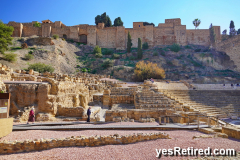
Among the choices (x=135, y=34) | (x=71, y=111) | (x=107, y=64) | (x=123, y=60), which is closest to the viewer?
(x=71, y=111)

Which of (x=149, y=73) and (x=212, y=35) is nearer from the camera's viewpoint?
(x=149, y=73)

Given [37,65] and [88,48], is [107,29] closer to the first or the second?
[88,48]

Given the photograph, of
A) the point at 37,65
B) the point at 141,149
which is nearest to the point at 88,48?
the point at 37,65

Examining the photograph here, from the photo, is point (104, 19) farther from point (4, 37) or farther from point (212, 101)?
point (212, 101)

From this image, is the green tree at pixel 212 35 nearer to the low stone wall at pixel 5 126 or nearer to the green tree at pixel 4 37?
the green tree at pixel 4 37

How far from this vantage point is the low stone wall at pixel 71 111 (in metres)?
10.2

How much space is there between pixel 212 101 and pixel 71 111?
14.7 metres

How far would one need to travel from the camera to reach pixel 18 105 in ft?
31.9

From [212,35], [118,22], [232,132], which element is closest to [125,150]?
[232,132]

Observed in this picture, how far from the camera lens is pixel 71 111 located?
1037cm

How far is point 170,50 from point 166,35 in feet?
26.8

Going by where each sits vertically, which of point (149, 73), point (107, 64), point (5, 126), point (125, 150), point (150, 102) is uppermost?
point (107, 64)

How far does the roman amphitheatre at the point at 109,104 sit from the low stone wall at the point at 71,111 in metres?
0.07

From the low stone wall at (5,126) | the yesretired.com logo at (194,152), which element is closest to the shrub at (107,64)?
the low stone wall at (5,126)
